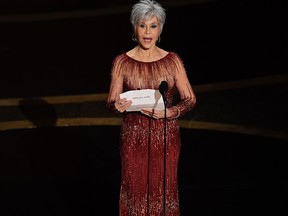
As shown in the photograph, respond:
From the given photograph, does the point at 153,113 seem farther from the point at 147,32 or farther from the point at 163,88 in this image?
the point at 147,32

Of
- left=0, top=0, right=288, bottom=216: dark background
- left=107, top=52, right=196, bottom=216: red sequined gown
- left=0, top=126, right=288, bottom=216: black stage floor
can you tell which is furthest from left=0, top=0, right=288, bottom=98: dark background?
left=107, top=52, right=196, bottom=216: red sequined gown

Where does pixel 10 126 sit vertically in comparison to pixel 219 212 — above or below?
above

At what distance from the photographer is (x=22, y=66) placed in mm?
10648

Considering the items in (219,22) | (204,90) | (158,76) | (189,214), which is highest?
(219,22)

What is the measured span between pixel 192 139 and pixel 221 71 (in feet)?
8.67

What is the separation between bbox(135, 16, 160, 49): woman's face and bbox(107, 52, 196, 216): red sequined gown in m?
0.14

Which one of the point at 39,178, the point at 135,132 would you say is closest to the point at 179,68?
the point at 135,132

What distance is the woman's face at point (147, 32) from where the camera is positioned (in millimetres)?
4407

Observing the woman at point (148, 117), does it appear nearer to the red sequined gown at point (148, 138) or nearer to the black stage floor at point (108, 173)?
the red sequined gown at point (148, 138)

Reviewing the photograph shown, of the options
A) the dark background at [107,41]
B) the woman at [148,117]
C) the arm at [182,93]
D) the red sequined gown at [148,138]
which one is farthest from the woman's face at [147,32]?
the dark background at [107,41]

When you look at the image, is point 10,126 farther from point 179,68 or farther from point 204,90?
point 179,68

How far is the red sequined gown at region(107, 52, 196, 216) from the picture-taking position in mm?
4488

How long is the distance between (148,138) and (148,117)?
15cm

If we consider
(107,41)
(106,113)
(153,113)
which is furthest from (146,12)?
(107,41)
